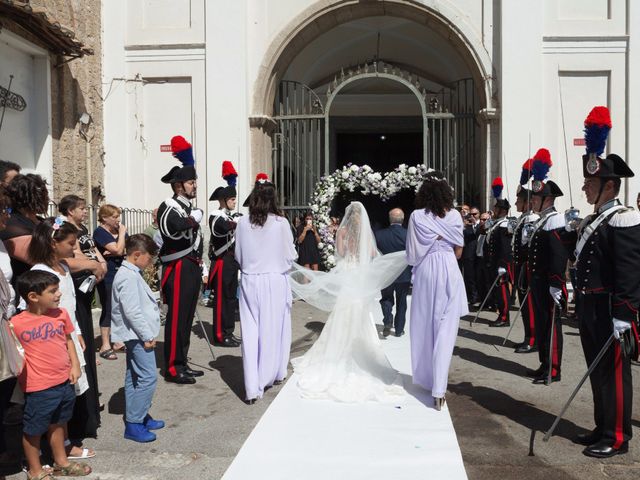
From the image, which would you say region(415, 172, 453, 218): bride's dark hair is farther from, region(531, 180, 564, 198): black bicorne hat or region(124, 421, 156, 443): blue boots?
region(124, 421, 156, 443): blue boots

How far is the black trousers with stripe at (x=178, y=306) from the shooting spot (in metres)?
6.24

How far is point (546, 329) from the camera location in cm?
643

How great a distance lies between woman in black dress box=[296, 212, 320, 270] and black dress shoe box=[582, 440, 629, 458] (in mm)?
7943

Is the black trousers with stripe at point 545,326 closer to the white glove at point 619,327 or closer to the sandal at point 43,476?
the white glove at point 619,327

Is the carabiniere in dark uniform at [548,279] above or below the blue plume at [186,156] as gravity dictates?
below

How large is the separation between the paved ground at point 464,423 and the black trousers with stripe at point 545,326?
8.7 inches

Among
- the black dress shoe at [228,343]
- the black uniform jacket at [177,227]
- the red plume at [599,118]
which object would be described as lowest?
the black dress shoe at [228,343]

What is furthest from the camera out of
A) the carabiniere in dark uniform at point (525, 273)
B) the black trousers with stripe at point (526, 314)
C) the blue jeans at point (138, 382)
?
the black trousers with stripe at point (526, 314)

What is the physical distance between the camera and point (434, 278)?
559 centimetres

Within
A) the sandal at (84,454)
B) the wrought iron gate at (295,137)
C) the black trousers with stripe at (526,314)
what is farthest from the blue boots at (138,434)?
the wrought iron gate at (295,137)

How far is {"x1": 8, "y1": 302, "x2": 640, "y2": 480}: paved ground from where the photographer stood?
13.8 ft

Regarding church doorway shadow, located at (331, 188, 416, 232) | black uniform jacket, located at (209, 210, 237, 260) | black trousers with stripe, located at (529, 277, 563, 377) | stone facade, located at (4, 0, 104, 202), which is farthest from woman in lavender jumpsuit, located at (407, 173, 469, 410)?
church doorway shadow, located at (331, 188, 416, 232)

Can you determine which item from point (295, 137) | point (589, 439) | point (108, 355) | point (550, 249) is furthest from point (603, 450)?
point (295, 137)

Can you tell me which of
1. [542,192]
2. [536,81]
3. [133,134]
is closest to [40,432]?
[542,192]
